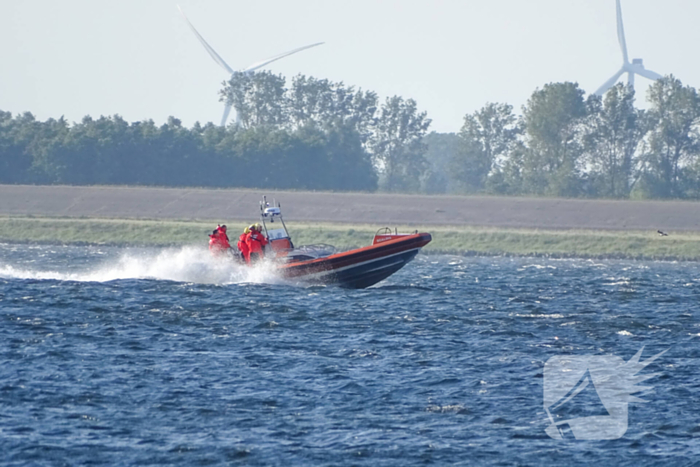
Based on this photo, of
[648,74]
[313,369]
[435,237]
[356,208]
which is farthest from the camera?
[648,74]

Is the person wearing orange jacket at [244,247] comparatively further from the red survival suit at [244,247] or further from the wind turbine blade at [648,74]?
the wind turbine blade at [648,74]

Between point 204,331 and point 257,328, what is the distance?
1.18 meters

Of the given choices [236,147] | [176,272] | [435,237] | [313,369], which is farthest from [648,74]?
[313,369]

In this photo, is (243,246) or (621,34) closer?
(243,246)

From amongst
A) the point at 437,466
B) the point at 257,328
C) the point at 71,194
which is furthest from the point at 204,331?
the point at 71,194

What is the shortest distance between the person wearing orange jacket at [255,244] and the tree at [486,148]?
252ft

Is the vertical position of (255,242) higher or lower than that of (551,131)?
lower

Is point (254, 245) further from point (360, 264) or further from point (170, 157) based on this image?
point (170, 157)

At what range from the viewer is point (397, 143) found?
358 feet

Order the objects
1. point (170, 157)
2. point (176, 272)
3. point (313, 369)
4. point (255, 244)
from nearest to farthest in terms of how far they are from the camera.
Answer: point (313, 369) → point (255, 244) → point (176, 272) → point (170, 157)

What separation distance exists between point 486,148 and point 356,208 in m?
42.0

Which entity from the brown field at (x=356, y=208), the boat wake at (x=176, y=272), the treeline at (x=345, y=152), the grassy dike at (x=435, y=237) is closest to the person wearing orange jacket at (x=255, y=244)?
the boat wake at (x=176, y=272)

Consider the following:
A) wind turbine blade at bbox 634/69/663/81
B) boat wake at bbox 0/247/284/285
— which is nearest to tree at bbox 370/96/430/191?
wind turbine blade at bbox 634/69/663/81

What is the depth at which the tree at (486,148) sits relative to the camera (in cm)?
10681
